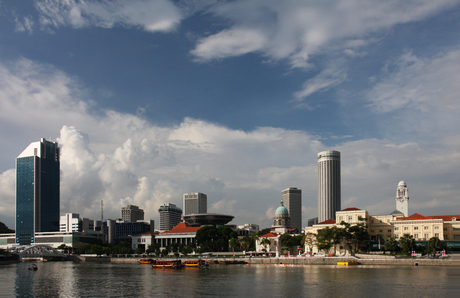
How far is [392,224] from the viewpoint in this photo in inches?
6073

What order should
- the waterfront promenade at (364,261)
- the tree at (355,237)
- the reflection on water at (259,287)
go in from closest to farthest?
the reflection on water at (259,287) → the waterfront promenade at (364,261) → the tree at (355,237)

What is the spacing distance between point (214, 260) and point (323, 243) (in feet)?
118

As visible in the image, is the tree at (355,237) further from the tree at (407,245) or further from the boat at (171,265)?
the boat at (171,265)

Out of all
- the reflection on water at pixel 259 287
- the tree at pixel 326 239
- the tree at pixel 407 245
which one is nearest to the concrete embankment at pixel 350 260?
the tree at pixel 407 245

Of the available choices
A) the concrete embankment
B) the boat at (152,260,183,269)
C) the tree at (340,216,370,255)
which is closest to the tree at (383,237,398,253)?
the tree at (340,216,370,255)

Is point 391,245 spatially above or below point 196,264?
above

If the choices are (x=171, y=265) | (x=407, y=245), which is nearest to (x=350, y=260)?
(x=407, y=245)

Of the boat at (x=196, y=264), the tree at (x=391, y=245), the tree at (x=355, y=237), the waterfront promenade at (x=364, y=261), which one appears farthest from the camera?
Result: the tree at (x=355, y=237)

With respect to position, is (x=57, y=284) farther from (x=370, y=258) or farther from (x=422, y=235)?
(x=422, y=235)

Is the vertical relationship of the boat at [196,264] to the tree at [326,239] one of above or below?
below

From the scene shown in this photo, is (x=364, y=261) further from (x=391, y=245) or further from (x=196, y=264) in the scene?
(x=196, y=264)

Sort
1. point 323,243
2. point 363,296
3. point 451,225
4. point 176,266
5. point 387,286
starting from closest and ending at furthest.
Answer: point 363,296 < point 387,286 < point 176,266 < point 323,243 < point 451,225

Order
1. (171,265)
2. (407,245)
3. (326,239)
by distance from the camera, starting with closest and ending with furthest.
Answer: (171,265), (407,245), (326,239)

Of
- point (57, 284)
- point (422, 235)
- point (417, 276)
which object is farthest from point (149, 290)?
point (422, 235)
